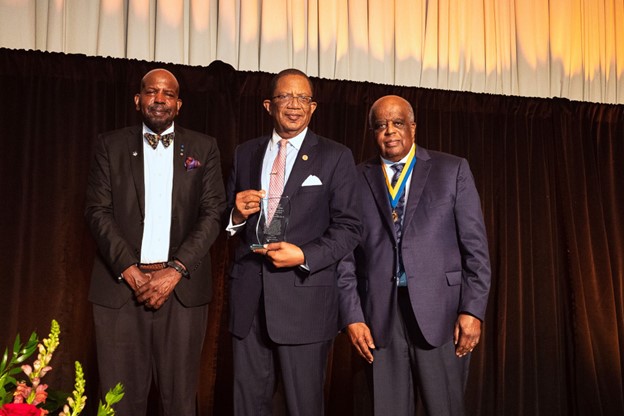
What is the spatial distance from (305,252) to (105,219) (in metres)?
0.84

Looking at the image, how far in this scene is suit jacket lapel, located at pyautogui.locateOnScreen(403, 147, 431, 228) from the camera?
281 cm

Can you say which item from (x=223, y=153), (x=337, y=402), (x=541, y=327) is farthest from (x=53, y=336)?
(x=541, y=327)

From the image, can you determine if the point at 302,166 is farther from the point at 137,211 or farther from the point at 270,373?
the point at 270,373

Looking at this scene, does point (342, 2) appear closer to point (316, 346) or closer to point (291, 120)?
point (291, 120)

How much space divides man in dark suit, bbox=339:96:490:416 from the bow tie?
0.90 metres

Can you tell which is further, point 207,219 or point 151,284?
point 207,219

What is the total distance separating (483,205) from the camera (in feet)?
15.2

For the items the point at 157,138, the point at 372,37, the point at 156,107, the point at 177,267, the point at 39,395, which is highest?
the point at 372,37

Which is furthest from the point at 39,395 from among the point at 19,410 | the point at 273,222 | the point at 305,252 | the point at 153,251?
the point at 153,251

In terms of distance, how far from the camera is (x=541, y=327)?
4641 millimetres

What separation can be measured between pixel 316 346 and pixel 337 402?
1.79m

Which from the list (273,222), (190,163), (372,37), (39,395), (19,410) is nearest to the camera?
(19,410)

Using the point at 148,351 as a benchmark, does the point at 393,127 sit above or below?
above

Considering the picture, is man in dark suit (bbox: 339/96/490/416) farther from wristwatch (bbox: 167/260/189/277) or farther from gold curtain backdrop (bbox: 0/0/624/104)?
gold curtain backdrop (bbox: 0/0/624/104)
